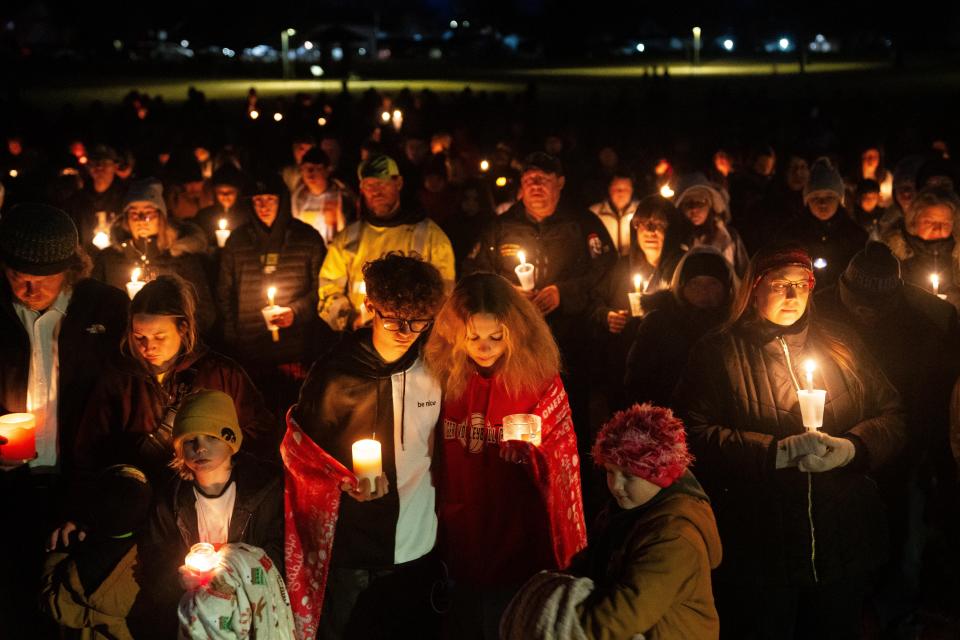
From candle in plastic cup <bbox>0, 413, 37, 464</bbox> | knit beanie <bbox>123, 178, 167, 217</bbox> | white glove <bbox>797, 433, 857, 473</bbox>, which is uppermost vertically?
knit beanie <bbox>123, 178, 167, 217</bbox>

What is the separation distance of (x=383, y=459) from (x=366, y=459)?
1.36ft

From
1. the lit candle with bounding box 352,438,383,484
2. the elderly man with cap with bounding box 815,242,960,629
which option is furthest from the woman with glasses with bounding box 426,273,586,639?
the elderly man with cap with bounding box 815,242,960,629

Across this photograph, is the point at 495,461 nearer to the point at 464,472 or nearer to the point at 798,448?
the point at 464,472

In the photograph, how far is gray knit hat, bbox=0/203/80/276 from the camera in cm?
433

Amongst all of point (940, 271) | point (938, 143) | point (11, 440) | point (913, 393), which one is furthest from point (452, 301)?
point (938, 143)

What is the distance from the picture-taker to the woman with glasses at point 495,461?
3.86m

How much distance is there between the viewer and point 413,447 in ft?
13.1

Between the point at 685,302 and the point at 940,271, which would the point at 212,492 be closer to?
the point at 685,302

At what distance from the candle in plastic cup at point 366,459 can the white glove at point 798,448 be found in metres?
1.49

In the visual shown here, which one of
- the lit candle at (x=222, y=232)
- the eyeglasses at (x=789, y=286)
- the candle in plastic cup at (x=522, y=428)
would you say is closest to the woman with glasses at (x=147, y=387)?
the candle in plastic cup at (x=522, y=428)

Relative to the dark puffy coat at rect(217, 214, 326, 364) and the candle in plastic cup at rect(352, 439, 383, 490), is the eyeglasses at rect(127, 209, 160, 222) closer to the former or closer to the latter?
the dark puffy coat at rect(217, 214, 326, 364)

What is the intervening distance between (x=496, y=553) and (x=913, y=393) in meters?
2.61

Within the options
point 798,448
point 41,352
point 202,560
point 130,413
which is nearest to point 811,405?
point 798,448

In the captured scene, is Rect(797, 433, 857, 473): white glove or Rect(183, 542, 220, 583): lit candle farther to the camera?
Rect(797, 433, 857, 473): white glove
